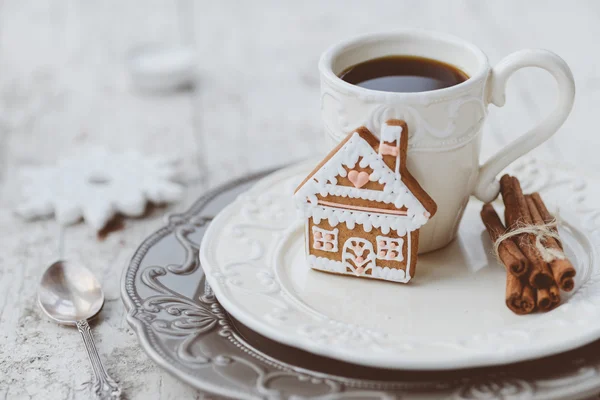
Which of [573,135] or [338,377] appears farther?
[573,135]

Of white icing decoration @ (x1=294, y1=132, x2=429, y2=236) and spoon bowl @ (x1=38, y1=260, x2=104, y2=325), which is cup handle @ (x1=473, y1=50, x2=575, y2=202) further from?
spoon bowl @ (x1=38, y1=260, x2=104, y2=325)

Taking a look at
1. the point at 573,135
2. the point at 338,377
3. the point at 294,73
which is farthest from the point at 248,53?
the point at 338,377

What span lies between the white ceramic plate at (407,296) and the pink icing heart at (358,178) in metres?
0.15

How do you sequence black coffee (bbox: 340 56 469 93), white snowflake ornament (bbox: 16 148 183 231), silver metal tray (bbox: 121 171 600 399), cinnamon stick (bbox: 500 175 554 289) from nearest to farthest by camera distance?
1. silver metal tray (bbox: 121 171 600 399)
2. cinnamon stick (bbox: 500 175 554 289)
3. black coffee (bbox: 340 56 469 93)
4. white snowflake ornament (bbox: 16 148 183 231)

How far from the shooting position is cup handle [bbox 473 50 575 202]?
97 cm

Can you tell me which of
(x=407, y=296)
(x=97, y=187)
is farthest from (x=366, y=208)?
(x=97, y=187)

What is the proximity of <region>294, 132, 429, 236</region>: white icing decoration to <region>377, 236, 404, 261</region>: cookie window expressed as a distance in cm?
1

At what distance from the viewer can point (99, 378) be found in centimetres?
96

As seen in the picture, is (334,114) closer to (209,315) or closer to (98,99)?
(209,315)

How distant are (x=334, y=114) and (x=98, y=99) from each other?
1.07 metres

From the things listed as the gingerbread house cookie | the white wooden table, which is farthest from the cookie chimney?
the white wooden table

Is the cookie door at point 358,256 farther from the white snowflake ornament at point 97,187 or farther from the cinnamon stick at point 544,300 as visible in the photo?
the white snowflake ornament at point 97,187

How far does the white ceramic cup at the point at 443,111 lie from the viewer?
939 mm

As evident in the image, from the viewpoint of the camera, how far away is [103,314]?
3.60 ft
